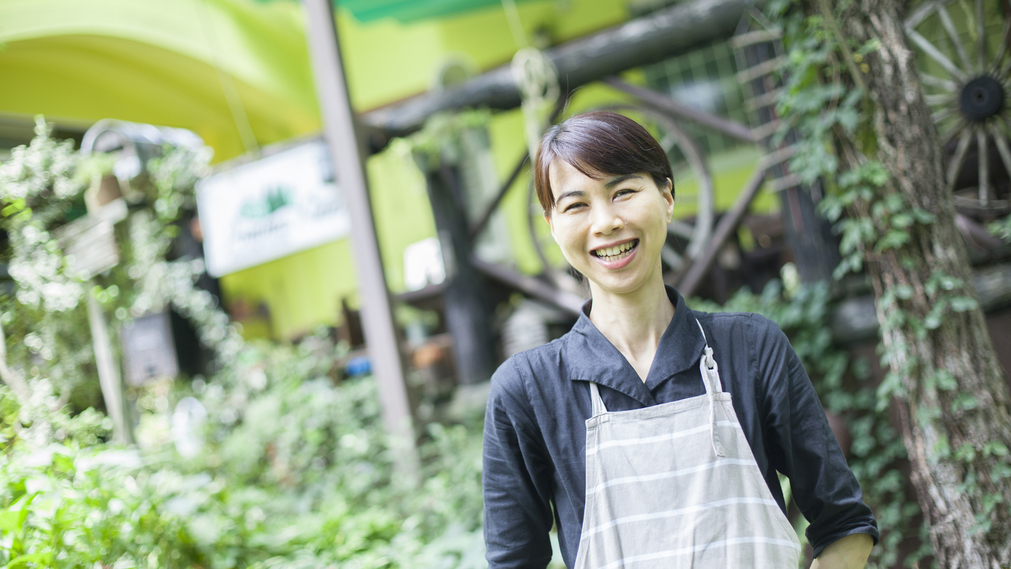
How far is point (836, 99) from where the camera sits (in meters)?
2.35

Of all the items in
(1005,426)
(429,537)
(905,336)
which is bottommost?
(429,537)

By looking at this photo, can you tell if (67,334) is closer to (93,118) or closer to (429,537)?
(429,537)

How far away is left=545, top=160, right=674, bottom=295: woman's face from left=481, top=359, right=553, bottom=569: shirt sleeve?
233 millimetres

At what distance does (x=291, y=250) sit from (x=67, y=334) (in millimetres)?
1402

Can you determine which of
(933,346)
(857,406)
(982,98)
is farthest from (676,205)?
(933,346)

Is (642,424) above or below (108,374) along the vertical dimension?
below

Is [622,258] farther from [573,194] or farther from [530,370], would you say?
[530,370]

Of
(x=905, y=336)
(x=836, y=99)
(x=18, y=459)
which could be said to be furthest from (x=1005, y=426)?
(x=18, y=459)

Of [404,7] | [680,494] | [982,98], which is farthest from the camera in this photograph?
[404,7]

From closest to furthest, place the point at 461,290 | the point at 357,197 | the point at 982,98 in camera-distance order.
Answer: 1. the point at 982,98
2. the point at 357,197
3. the point at 461,290

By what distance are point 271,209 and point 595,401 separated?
393cm

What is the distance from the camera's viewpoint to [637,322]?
4.05 feet

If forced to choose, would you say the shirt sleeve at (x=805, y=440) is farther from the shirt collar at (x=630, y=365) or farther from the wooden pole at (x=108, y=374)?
the wooden pole at (x=108, y=374)

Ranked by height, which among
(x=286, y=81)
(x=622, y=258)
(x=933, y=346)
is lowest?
(x=933, y=346)
